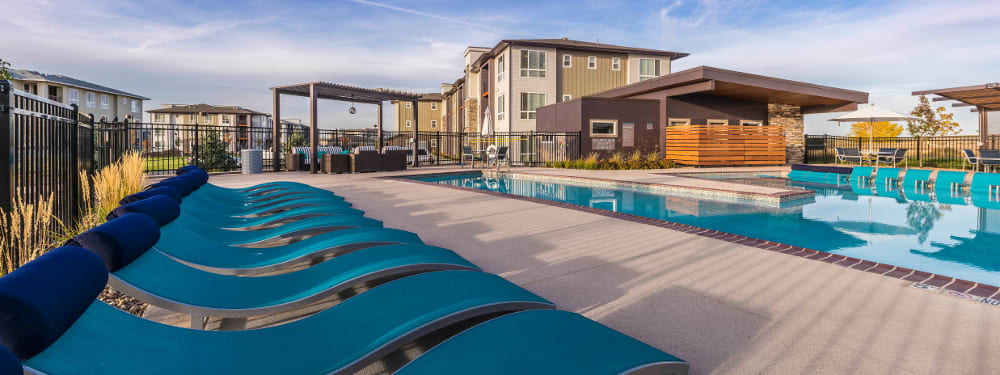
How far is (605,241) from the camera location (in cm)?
447

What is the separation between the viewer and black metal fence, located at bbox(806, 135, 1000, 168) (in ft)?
64.9

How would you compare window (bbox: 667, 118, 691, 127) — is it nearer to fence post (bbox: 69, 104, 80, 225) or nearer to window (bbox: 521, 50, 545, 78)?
window (bbox: 521, 50, 545, 78)

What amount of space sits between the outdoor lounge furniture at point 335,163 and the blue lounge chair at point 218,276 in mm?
12714

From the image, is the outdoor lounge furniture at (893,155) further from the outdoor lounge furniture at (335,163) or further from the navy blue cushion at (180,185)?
the navy blue cushion at (180,185)

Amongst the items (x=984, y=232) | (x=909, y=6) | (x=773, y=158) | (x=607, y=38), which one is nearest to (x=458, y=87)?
(x=607, y=38)

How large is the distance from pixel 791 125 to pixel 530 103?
41.8ft

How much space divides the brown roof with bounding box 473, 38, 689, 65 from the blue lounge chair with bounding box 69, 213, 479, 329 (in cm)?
2311

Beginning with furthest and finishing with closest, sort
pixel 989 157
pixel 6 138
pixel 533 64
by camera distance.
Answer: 1. pixel 533 64
2. pixel 989 157
3. pixel 6 138

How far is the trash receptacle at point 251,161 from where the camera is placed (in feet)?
47.6

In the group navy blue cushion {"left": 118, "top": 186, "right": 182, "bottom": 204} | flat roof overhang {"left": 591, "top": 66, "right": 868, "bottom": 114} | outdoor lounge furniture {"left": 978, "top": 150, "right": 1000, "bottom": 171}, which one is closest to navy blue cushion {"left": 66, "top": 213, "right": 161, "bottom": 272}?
navy blue cushion {"left": 118, "top": 186, "right": 182, "bottom": 204}

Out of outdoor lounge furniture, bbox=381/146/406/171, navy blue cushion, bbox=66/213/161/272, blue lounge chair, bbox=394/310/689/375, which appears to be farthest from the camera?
outdoor lounge furniture, bbox=381/146/406/171

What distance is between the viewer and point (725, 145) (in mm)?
19078

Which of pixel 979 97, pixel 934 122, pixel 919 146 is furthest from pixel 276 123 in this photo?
pixel 934 122

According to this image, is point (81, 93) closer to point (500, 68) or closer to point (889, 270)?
point (500, 68)
